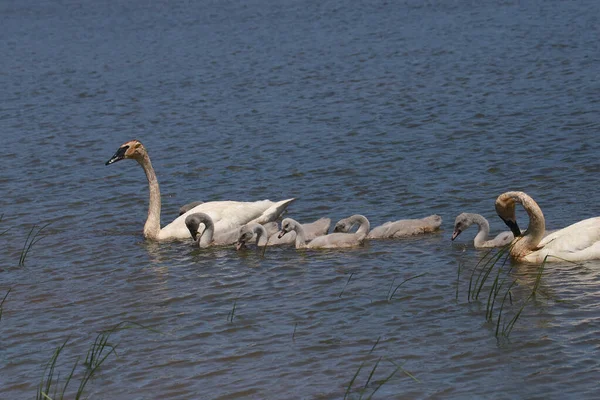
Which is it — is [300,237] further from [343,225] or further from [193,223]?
[193,223]

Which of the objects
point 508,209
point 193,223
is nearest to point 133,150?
point 193,223

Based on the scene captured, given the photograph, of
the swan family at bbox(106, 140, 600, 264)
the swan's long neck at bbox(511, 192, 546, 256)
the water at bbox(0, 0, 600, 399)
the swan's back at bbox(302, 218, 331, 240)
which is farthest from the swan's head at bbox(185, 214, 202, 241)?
the swan's long neck at bbox(511, 192, 546, 256)

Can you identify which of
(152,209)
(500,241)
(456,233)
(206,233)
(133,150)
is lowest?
(500,241)

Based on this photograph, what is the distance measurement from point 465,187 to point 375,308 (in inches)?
184

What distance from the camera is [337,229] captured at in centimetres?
1138

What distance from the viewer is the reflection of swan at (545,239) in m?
9.60

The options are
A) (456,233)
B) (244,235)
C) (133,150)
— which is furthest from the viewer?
(133,150)

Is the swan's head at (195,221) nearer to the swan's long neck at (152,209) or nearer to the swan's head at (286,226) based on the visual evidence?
the swan's long neck at (152,209)

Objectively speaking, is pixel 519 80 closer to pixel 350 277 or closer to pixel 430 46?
pixel 430 46

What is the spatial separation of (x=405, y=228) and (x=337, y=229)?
0.79 m

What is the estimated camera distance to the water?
24.9 feet

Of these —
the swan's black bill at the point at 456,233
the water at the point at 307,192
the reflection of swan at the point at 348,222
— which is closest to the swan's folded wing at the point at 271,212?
the water at the point at 307,192

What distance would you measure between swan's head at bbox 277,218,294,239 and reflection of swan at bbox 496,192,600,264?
2.22 m

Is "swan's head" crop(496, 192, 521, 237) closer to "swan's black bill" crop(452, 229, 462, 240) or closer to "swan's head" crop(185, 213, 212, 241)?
"swan's black bill" crop(452, 229, 462, 240)
